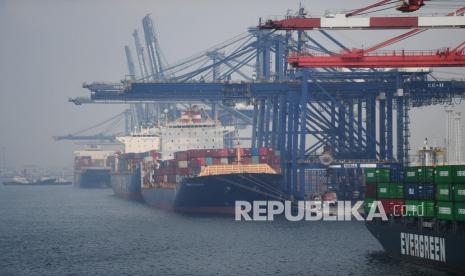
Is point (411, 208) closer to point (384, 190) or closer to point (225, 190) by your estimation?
point (384, 190)

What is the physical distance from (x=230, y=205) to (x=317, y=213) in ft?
26.0

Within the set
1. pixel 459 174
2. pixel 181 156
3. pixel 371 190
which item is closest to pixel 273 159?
pixel 181 156

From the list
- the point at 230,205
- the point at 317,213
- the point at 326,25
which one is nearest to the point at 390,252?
the point at 326,25

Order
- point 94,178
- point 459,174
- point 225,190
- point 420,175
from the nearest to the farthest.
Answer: point 459,174
point 420,175
point 225,190
point 94,178

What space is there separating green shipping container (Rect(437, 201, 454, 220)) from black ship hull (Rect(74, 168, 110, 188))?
469 feet

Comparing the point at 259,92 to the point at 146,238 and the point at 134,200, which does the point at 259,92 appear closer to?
the point at 146,238

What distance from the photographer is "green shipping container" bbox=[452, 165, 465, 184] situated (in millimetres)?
42000

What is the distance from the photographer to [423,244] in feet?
148

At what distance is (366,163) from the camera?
257 ft

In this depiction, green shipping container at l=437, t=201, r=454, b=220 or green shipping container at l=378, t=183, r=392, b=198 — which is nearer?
green shipping container at l=437, t=201, r=454, b=220

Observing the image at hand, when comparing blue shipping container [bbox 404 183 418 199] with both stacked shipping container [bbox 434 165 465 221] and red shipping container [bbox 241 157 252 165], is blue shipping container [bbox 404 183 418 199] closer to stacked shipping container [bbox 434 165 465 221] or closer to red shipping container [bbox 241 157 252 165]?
stacked shipping container [bbox 434 165 465 221]

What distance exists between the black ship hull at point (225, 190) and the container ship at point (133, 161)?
31.2 m

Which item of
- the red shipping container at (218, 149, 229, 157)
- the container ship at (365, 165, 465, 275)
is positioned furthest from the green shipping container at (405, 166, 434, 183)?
the red shipping container at (218, 149, 229, 157)

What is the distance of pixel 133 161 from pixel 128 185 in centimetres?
385
